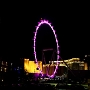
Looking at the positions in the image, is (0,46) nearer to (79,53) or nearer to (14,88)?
(79,53)

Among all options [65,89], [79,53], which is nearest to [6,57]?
[79,53]

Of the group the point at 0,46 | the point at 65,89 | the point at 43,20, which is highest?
the point at 43,20

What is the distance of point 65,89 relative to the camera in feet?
64.1

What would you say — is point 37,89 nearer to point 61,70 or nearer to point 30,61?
point 61,70

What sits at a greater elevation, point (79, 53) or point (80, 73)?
point (79, 53)

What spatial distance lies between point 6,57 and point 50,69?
1121 centimetres

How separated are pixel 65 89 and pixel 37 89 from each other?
3.36 metres

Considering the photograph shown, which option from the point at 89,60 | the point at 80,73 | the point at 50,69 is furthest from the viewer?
the point at 50,69

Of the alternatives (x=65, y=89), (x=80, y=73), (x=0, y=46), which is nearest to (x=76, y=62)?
(x=80, y=73)

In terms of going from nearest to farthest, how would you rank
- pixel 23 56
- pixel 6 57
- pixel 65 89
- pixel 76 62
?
pixel 65 89 → pixel 76 62 → pixel 6 57 → pixel 23 56

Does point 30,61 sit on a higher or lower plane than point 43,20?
lower

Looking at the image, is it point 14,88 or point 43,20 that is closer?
point 14,88

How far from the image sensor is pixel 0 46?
166 feet

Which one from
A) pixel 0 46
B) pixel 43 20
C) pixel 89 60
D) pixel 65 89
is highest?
pixel 43 20
